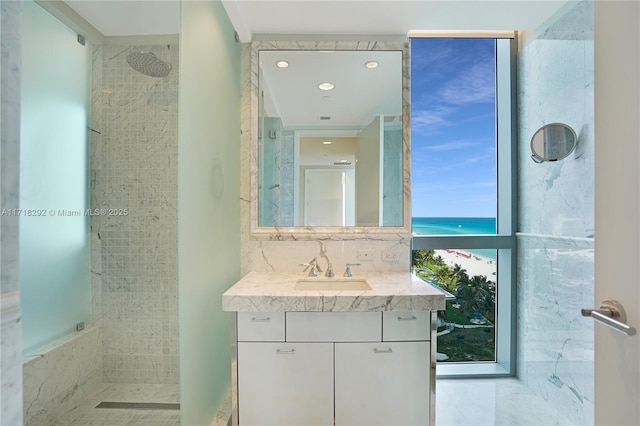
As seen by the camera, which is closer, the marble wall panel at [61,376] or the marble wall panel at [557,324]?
the marble wall panel at [61,376]

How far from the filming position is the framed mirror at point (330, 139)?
2234 millimetres

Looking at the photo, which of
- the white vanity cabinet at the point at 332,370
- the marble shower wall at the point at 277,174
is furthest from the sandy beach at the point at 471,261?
the marble shower wall at the point at 277,174

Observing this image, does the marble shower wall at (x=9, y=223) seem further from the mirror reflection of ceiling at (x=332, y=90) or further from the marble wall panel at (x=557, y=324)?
the marble wall panel at (x=557, y=324)

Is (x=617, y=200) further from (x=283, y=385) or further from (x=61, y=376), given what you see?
(x=61, y=376)

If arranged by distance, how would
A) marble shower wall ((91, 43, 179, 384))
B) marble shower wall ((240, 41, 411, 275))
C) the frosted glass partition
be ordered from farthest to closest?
marble shower wall ((240, 41, 411, 275))
marble shower wall ((91, 43, 179, 384))
the frosted glass partition

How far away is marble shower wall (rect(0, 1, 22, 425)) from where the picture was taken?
0.62 m

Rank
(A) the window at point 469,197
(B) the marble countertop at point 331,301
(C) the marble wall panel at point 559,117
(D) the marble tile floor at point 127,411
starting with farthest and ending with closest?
(A) the window at point 469,197
(C) the marble wall panel at point 559,117
(B) the marble countertop at point 331,301
(D) the marble tile floor at point 127,411

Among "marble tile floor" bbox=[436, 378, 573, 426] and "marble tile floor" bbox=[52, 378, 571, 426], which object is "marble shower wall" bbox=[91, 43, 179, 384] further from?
"marble tile floor" bbox=[436, 378, 573, 426]

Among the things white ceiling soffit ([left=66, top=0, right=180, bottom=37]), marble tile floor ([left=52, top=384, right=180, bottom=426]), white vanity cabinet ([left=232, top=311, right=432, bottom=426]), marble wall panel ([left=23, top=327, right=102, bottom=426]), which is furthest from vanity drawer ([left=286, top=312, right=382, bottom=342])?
white ceiling soffit ([left=66, top=0, right=180, bottom=37])

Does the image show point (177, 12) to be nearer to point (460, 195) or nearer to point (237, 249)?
point (237, 249)

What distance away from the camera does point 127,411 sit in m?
1.40

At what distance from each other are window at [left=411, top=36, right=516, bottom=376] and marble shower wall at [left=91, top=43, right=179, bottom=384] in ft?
5.79

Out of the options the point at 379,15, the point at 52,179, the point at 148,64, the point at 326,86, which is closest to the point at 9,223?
the point at 52,179

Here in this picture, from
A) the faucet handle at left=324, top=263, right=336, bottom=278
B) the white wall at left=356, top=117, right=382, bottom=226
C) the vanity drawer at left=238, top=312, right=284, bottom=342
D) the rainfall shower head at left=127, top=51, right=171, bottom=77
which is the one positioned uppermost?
the rainfall shower head at left=127, top=51, right=171, bottom=77
